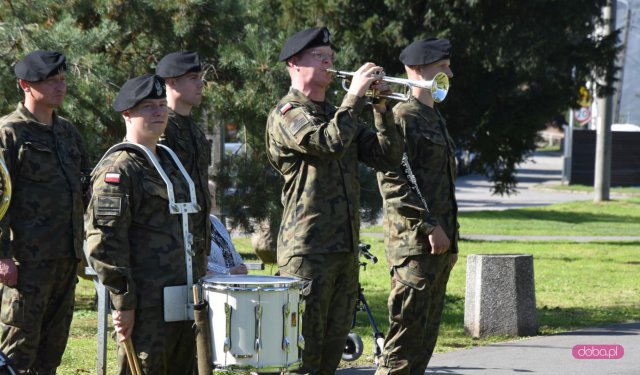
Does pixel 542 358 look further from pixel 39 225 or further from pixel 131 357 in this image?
pixel 131 357

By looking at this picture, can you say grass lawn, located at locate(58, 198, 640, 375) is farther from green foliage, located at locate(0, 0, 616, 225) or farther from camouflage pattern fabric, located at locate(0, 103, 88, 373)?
camouflage pattern fabric, located at locate(0, 103, 88, 373)

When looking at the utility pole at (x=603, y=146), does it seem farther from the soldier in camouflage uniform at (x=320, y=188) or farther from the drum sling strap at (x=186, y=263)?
the drum sling strap at (x=186, y=263)

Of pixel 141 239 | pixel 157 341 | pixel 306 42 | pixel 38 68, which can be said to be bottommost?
pixel 157 341

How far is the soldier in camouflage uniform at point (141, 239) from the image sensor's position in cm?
517

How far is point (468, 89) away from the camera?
18.7 m

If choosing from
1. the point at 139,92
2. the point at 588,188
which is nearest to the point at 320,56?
the point at 139,92

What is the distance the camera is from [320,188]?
6074mm

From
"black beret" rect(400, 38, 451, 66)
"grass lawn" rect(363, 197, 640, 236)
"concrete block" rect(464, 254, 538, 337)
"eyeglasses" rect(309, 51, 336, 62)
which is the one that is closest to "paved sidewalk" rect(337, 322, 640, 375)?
"concrete block" rect(464, 254, 538, 337)

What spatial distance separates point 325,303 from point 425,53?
1.97 m

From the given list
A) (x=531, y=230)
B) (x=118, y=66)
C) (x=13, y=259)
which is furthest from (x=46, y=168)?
(x=531, y=230)

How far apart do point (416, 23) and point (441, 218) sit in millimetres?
11275

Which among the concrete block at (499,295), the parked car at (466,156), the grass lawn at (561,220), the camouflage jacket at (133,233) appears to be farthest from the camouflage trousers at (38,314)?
the grass lawn at (561,220)

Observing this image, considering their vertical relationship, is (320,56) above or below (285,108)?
above

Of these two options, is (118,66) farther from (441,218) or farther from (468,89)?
(468,89)
